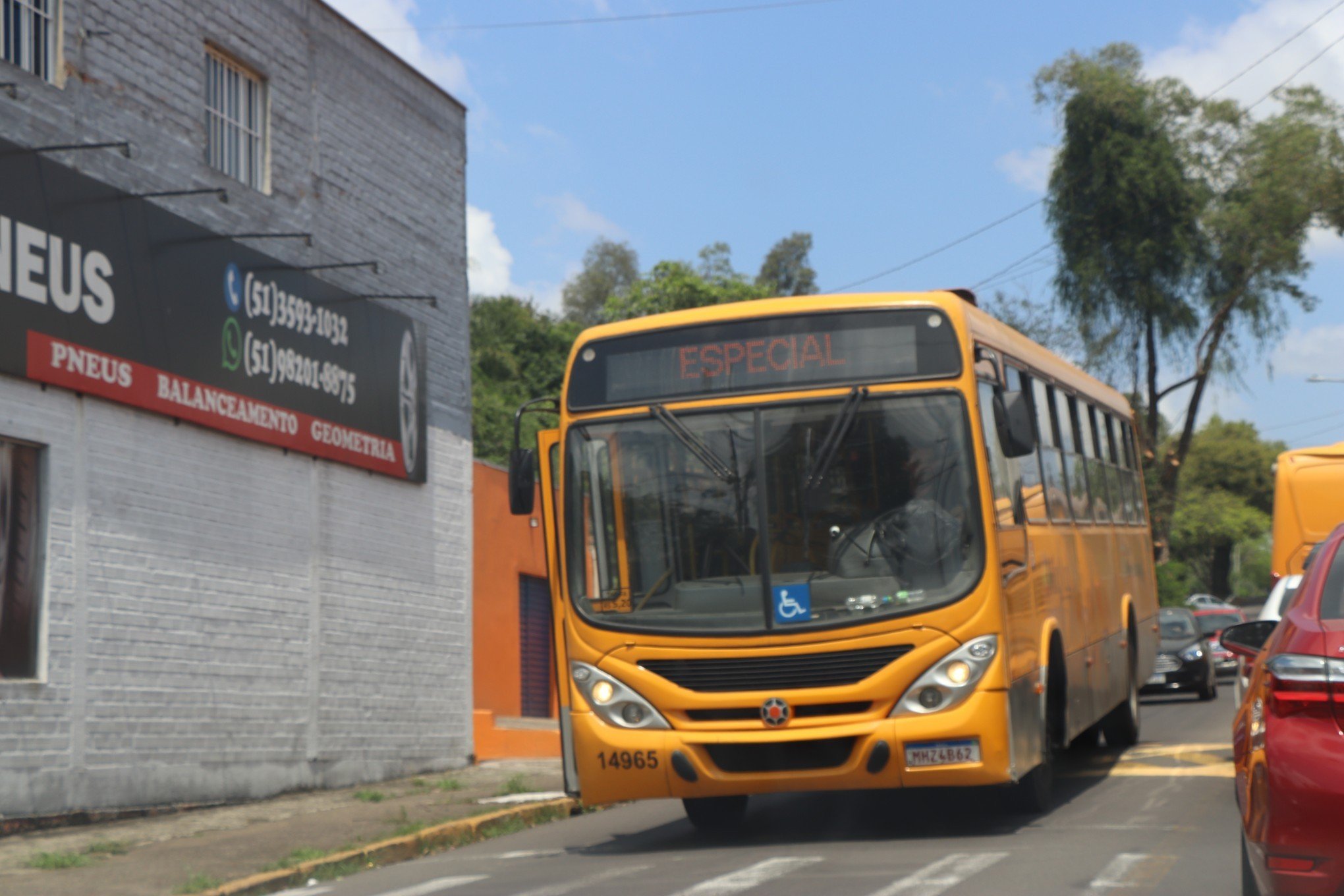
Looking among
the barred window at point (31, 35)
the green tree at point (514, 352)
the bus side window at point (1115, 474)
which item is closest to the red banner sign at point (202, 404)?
the barred window at point (31, 35)

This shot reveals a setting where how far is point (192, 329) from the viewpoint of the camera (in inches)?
540

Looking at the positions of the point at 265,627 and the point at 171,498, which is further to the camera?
the point at 265,627

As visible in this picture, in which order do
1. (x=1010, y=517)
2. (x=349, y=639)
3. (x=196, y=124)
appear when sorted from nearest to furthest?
(x=1010, y=517) < (x=196, y=124) < (x=349, y=639)

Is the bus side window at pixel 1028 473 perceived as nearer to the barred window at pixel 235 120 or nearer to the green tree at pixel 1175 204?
the barred window at pixel 235 120

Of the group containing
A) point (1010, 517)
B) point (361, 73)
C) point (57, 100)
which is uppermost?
point (361, 73)

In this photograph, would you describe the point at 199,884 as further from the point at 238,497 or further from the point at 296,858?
the point at 238,497

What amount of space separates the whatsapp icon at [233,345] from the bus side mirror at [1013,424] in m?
7.21

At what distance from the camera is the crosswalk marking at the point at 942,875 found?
301 inches

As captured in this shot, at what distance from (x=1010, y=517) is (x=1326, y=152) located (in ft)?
118

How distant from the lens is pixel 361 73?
1733 centimetres

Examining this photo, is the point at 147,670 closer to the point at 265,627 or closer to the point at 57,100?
the point at 265,627

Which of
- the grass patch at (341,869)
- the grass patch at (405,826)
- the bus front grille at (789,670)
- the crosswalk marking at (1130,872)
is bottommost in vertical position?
the grass patch at (341,869)

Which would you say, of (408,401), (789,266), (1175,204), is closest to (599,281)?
(789,266)

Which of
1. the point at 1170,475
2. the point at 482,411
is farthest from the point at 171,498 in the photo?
the point at 1170,475
